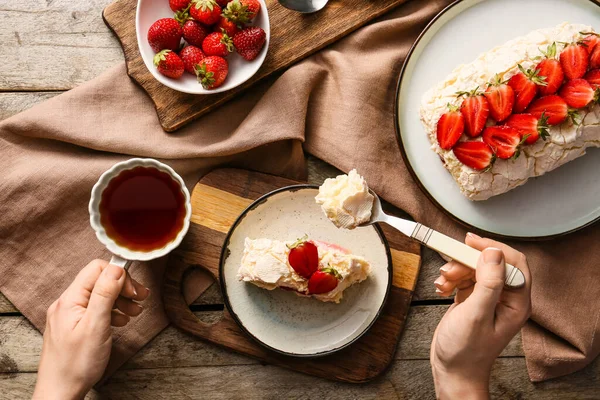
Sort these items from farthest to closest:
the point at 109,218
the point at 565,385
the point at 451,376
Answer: the point at 565,385
the point at 109,218
the point at 451,376

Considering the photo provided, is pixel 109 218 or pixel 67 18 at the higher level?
pixel 67 18

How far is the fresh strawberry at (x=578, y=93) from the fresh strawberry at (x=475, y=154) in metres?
0.36

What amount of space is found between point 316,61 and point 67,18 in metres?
1.12

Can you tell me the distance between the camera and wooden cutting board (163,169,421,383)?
249 centimetres

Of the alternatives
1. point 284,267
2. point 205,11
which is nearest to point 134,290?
point 284,267

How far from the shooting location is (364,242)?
8.14ft

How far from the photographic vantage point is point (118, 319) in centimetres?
234

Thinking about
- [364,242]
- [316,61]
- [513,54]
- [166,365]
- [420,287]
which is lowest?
[166,365]

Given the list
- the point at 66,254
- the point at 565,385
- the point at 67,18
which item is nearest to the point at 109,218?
the point at 66,254

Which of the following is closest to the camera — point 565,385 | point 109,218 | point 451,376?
point 451,376

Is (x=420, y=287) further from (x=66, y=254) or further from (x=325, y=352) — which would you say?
(x=66, y=254)

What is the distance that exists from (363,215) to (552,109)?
0.82 m

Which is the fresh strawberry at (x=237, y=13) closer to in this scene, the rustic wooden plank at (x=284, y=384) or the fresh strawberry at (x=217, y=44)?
the fresh strawberry at (x=217, y=44)

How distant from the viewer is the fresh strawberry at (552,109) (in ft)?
7.39
